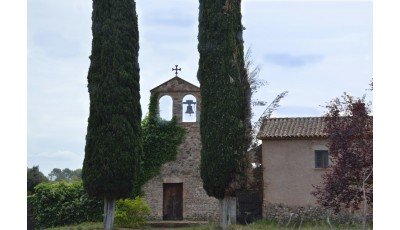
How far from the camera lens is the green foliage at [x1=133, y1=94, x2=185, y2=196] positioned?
18.1m

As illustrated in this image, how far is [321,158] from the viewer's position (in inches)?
693

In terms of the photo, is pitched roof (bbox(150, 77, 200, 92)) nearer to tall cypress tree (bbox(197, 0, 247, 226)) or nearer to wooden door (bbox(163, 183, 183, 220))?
wooden door (bbox(163, 183, 183, 220))

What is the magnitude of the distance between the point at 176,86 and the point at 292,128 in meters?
4.16

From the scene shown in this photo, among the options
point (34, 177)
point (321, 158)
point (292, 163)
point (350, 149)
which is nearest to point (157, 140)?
point (292, 163)

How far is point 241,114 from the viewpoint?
13.4m

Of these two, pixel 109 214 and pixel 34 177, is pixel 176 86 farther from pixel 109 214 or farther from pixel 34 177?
pixel 34 177

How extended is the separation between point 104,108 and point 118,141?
85cm

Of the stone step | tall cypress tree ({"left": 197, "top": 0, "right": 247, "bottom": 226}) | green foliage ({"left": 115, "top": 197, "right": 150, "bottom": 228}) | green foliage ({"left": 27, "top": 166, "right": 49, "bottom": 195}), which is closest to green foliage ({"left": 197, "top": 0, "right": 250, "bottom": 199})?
tall cypress tree ({"left": 197, "top": 0, "right": 247, "bottom": 226})
